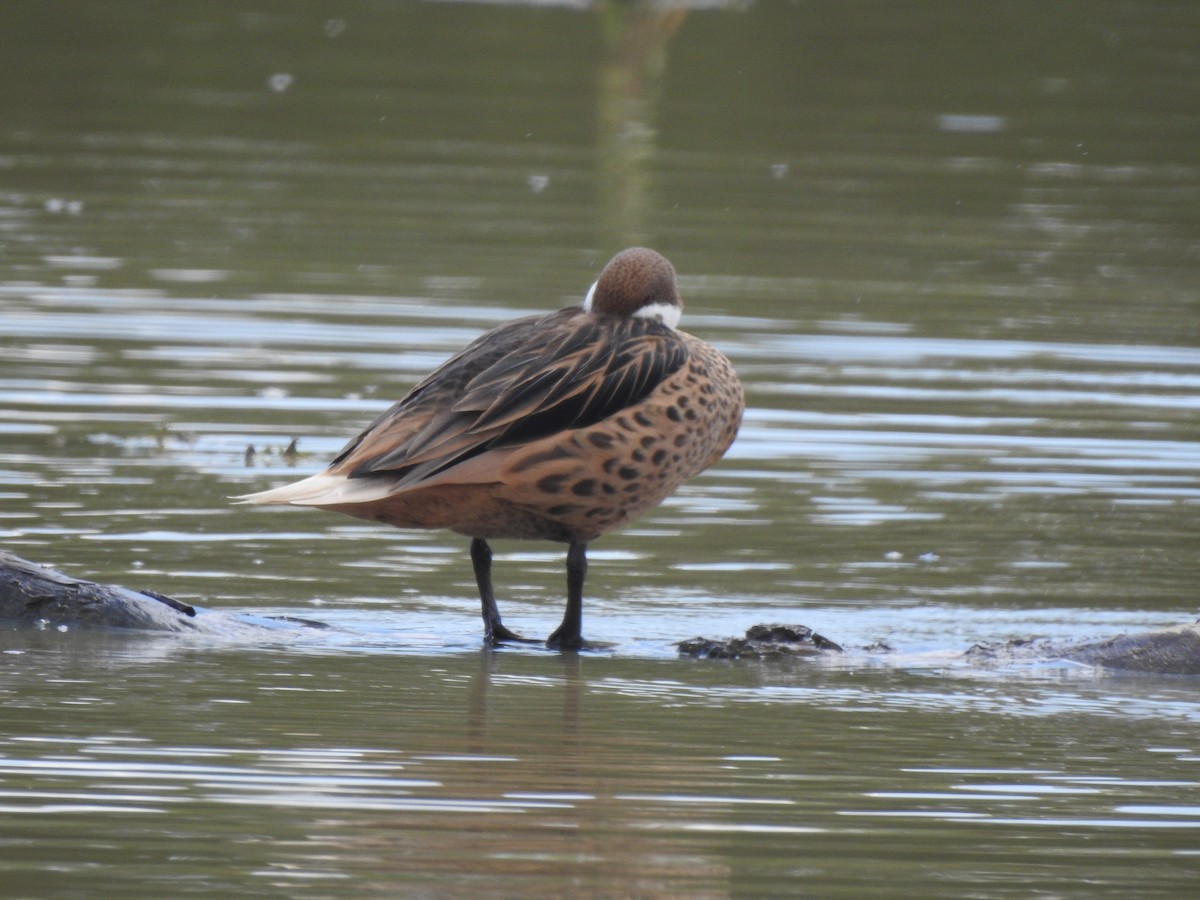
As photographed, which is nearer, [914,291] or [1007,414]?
[1007,414]

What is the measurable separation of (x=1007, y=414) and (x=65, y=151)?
33.7ft

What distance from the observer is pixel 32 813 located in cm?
457

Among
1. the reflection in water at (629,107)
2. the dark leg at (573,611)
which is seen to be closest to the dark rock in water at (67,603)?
the dark leg at (573,611)

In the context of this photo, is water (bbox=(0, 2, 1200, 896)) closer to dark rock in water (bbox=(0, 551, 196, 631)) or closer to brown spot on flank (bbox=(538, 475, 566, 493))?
dark rock in water (bbox=(0, 551, 196, 631))

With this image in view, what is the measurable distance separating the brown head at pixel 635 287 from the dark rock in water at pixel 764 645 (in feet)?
3.30

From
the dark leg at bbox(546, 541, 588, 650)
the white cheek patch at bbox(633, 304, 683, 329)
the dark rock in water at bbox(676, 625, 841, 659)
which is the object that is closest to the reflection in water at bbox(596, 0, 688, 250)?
the white cheek patch at bbox(633, 304, 683, 329)

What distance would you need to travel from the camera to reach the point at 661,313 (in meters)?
6.97

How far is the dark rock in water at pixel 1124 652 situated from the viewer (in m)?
6.44

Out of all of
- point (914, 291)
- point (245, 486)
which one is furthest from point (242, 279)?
point (245, 486)

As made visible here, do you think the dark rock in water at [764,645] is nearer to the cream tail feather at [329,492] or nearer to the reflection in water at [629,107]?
the cream tail feather at [329,492]

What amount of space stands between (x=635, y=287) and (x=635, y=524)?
1982mm

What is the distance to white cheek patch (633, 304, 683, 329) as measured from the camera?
6934 millimetres

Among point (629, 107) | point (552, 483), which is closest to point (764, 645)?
point (552, 483)

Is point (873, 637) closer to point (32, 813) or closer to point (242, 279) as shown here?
point (32, 813)
